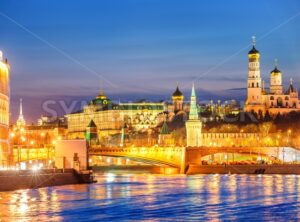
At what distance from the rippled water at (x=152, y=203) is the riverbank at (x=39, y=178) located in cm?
103

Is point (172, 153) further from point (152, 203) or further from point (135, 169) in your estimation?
point (152, 203)

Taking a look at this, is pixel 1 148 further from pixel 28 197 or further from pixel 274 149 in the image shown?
pixel 274 149

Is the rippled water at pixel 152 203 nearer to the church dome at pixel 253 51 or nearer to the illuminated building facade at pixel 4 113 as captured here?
the illuminated building facade at pixel 4 113

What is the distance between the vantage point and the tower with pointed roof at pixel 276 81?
622 feet

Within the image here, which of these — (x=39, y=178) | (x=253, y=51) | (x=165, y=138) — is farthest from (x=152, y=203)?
(x=253, y=51)

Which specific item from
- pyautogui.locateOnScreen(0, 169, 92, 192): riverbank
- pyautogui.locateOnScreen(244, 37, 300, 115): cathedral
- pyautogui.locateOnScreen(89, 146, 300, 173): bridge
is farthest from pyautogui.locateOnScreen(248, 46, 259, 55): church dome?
pyautogui.locateOnScreen(0, 169, 92, 192): riverbank

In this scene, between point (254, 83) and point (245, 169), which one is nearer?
point (245, 169)

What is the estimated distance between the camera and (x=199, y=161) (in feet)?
358

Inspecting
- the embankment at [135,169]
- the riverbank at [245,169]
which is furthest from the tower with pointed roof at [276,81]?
the riverbank at [245,169]

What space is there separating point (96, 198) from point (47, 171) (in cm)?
1249

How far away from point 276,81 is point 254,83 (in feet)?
53.1

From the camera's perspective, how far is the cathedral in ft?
568

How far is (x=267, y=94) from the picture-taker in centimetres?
18700

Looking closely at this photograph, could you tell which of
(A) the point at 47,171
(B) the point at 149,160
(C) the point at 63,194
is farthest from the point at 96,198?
(B) the point at 149,160
